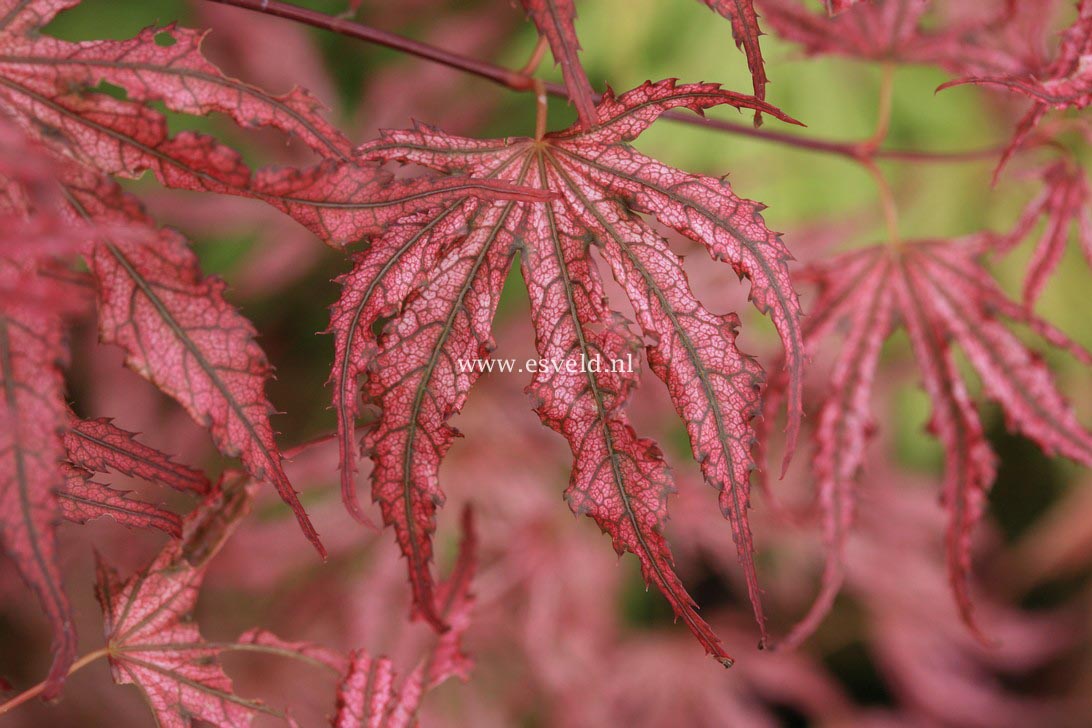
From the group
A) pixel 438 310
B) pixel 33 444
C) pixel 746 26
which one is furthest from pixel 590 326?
pixel 33 444

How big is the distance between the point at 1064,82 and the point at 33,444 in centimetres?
78

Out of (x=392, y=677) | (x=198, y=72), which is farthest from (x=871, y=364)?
(x=198, y=72)

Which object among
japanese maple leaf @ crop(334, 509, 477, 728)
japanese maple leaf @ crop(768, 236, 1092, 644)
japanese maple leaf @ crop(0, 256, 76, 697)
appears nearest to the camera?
japanese maple leaf @ crop(0, 256, 76, 697)

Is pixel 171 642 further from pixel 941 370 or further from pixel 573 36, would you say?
pixel 941 370

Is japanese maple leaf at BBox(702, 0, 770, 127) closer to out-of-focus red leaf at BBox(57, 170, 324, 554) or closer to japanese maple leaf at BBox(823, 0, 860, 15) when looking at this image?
japanese maple leaf at BBox(823, 0, 860, 15)

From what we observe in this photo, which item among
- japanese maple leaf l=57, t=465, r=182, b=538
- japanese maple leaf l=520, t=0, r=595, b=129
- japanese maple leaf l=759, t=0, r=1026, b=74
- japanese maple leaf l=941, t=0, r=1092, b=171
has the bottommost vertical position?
japanese maple leaf l=57, t=465, r=182, b=538

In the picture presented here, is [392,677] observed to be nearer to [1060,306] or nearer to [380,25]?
[380,25]

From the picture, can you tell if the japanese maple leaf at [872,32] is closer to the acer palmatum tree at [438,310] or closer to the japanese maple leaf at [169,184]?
the acer palmatum tree at [438,310]

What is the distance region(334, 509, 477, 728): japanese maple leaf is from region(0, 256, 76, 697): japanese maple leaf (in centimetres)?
27

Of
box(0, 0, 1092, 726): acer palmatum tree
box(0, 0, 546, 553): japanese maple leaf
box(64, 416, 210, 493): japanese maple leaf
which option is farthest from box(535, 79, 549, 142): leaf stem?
box(64, 416, 210, 493): japanese maple leaf

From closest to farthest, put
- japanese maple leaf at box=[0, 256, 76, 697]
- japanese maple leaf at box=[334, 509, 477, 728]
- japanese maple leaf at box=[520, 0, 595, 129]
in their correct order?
1. japanese maple leaf at box=[0, 256, 76, 697]
2. japanese maple leaf at box=[520, 0, 595, 129]
3. japanese maple leaf at box=[334, 509, 477, 728]

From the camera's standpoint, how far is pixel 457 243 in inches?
23.0

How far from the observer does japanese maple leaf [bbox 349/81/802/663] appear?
0.56m

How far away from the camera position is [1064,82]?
2.12 feet
